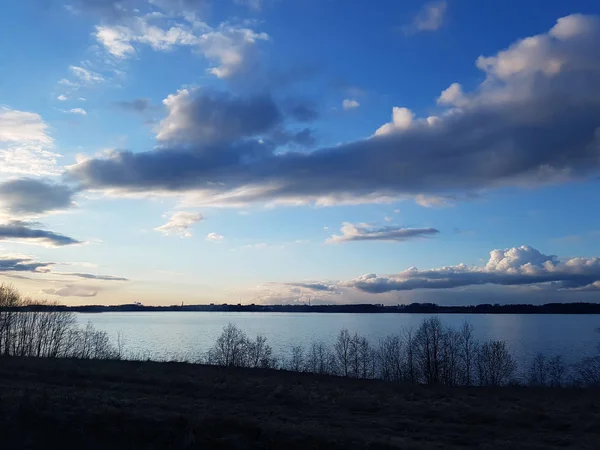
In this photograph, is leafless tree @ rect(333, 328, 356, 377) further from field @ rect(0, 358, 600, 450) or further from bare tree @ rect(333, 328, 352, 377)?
field @ rect(0, 358, 600, 450)

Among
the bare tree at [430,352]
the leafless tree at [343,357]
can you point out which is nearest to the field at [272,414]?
the bare tree at [430,352]

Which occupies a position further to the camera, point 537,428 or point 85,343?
point 85,343

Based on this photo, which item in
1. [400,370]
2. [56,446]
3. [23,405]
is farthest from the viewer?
[400,370]

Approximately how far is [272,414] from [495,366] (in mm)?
53478

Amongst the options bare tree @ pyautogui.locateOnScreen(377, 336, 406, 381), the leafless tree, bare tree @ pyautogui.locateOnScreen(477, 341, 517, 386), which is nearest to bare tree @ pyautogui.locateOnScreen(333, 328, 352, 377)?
the leafless tree

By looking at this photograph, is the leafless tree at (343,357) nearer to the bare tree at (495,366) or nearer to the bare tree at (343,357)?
the bare tree at (343,357)

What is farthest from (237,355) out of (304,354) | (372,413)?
(372,413)

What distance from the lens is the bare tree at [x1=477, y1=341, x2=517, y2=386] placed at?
60.1 m

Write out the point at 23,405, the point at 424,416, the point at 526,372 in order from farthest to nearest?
the point at 526,372, the point at 424,416, the point at 23,405

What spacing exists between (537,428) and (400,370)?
52251 mm

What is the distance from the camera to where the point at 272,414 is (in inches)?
651

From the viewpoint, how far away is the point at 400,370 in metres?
65.4

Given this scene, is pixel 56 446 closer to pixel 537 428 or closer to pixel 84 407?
pixel 84 407

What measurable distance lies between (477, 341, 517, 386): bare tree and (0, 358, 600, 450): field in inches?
1539
